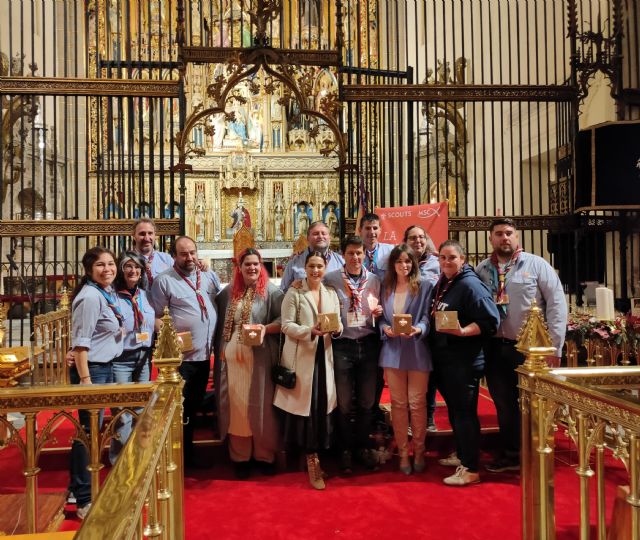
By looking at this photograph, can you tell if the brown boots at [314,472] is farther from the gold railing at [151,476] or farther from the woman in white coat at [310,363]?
the gold railing at [151,476]

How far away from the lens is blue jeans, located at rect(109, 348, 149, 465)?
3.01 m

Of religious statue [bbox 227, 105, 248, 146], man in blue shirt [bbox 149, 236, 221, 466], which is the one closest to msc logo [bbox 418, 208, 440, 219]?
man in blue shirt [bbox 149, 236, 221, 466]

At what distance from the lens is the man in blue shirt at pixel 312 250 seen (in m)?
3.68

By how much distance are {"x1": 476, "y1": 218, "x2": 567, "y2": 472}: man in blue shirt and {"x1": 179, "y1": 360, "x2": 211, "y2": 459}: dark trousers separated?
72.9 inches

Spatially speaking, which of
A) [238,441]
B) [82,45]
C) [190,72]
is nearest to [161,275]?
[238,441]

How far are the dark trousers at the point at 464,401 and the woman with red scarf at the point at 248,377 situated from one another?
1088 millimetres

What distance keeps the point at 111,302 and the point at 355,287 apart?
1.45 meters

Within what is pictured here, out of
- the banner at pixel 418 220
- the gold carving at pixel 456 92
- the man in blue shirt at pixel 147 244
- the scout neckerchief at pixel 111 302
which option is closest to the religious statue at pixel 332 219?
the banner at pixel 418 220

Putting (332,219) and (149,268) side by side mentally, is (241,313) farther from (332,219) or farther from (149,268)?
(332,219)

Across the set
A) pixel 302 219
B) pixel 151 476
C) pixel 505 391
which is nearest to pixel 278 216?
pixel 302 219

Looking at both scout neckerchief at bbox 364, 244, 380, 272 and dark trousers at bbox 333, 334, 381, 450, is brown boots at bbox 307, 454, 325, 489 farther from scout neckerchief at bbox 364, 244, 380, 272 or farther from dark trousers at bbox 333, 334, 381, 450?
scout neckerchief at bbox 364, 244, 380, 272

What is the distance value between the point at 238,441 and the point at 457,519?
54.0 inches

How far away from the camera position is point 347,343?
340 centimetres

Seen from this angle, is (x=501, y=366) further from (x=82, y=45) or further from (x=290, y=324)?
(x=82, y=45)
